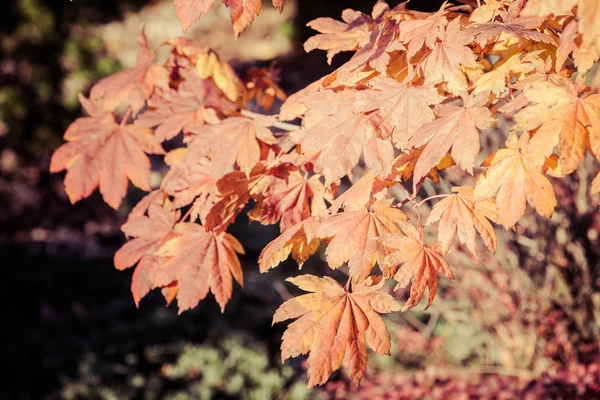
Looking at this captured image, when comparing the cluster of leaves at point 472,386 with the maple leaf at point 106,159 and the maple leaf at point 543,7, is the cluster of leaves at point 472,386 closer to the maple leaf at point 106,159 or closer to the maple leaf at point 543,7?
the maple leaf at point 106,159

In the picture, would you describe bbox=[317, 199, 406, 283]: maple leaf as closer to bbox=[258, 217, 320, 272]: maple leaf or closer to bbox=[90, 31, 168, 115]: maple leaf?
bbox=[258, 217, 320, 272]: maple leaf

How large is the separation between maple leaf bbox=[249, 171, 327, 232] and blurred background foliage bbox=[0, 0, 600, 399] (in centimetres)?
152

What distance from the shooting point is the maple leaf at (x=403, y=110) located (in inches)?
46.9

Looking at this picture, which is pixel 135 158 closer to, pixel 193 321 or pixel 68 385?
pixel 68 385

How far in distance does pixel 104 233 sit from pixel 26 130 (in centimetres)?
170

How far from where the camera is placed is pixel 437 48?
1.25 meters

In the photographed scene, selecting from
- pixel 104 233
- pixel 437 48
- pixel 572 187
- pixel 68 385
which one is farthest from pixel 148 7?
pixel 437 48

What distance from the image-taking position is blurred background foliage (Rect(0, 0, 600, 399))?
2.81 m

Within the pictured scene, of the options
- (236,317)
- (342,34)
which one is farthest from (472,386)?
(342,34)

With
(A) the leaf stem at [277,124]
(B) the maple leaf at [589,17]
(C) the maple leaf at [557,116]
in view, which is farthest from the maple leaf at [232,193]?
(B) the maple leaf at [589,17]

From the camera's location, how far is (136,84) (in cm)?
181

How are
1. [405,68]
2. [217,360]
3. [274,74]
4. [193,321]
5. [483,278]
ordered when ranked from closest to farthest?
[405,68], [274,74], [483,278], [217,360], [193,321]

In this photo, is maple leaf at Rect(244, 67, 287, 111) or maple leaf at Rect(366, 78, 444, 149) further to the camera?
maple leaf at Rect(244, 67, 287, 111)

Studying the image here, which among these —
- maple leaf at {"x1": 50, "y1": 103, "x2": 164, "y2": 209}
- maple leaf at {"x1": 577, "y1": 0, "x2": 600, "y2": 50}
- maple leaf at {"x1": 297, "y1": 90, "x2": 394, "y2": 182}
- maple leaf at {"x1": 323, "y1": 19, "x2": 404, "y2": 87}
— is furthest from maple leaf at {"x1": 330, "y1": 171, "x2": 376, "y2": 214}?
maple leaf at {"x1": 50, "y1": 103, "x2": 164, "y2": 209}
